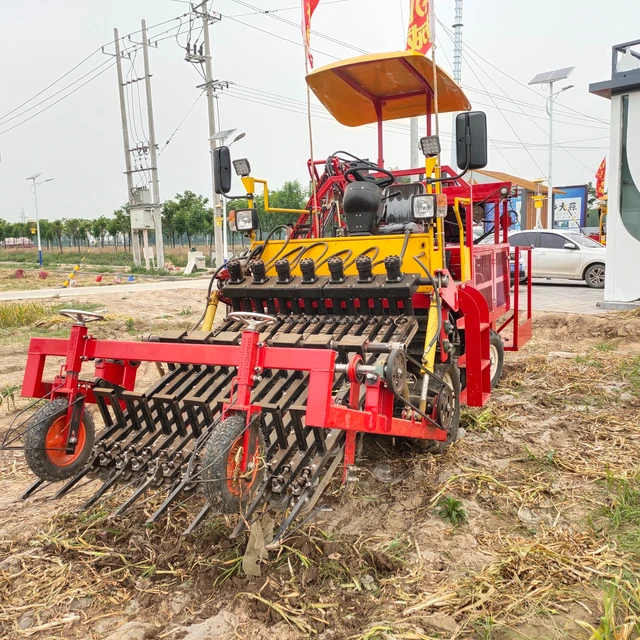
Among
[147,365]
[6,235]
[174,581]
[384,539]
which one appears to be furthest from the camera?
[6,235]

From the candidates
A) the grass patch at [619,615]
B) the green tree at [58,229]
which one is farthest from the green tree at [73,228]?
the grass patch at [619,615]

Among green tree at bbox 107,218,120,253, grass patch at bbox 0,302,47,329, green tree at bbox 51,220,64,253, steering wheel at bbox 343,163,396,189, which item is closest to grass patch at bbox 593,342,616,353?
steering wheel at bbox 343,163,396,189

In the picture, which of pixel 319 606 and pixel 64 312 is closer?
pixel 319 606

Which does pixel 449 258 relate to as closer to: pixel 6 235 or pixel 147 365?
pixel 147 365

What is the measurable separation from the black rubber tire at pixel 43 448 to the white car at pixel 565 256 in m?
13.3

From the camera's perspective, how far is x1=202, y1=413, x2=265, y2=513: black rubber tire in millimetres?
2459

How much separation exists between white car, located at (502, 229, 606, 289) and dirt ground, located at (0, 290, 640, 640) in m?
10.8

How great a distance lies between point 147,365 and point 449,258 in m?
4.54

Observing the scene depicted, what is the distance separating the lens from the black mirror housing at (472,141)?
380 cm

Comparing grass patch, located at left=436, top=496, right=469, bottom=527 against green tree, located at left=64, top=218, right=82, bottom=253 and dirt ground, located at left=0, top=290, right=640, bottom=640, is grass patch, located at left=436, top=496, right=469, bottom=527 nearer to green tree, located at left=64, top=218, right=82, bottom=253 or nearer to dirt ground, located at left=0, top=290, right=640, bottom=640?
dirt ground, located at left=0, top=290, right=640, bottom=640

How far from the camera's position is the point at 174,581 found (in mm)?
2828

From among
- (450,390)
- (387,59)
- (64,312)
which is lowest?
(450,390)

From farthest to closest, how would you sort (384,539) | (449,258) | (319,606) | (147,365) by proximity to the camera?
(147,365) → (449,258) → (384,539) → (319,606)

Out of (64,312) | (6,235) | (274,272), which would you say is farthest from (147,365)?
(6,235)
